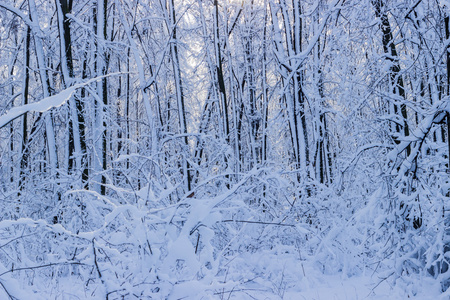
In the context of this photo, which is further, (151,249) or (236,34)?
(236,34)

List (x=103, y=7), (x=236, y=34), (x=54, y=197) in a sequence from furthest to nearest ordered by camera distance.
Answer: (x=236, y=34), (x=103, y=7), (x=54, y=197)

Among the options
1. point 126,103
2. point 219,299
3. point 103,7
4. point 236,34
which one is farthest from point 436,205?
point 126,103

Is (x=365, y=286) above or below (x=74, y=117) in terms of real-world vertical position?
below

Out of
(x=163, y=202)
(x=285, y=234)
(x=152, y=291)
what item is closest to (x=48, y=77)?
(x=163, y=202)

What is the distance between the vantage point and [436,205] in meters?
3.65

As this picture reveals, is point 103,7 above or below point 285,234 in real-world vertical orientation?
above

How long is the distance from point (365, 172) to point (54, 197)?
4713 mm

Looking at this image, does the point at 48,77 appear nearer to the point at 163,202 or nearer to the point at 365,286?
the point at 163,202

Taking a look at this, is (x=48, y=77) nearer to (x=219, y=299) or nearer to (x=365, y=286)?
(x=219, y=299)

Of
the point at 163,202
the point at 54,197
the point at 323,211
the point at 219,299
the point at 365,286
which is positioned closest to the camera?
the point at 219,299

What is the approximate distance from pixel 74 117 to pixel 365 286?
15.2 ft

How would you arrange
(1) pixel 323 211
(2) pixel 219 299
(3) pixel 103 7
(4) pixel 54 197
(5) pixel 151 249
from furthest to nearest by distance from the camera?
(3) pixel 103 7 → (1) pixel 323 211 → (4) pixel 54 197 → (2) pixel 219 299 → (5) pixel 151 249

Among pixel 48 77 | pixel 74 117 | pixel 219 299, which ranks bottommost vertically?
pixel 219 299

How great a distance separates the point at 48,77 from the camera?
7.07 meters
